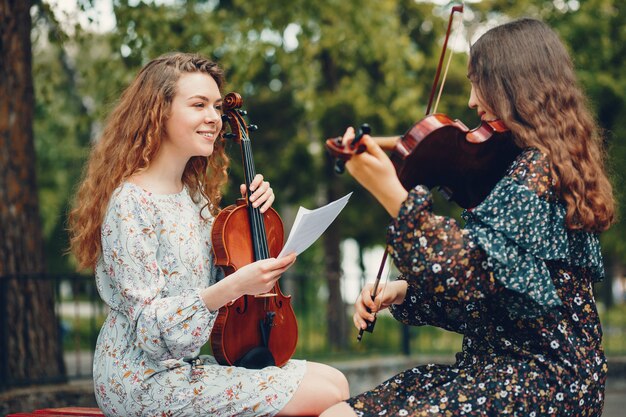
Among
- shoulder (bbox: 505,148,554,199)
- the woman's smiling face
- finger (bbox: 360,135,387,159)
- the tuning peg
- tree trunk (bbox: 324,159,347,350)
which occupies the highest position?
the woman's smiling face

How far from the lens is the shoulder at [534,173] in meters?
2.57

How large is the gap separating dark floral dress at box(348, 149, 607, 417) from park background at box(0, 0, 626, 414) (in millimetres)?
709

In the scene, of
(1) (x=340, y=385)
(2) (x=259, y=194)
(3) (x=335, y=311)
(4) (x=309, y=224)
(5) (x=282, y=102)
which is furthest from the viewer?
(5) (x=282, y=102)

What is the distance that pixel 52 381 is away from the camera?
667 cm

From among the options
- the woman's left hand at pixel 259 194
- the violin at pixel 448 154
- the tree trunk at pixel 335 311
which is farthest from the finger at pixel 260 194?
the tree trunk at pixel 335 311

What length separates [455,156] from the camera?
2678 millimetres

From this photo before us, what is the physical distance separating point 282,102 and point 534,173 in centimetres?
1098

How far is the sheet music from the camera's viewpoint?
2791 mm

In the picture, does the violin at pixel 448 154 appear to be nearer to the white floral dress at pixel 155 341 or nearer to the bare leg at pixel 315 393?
the bare leg at pixel 315 393

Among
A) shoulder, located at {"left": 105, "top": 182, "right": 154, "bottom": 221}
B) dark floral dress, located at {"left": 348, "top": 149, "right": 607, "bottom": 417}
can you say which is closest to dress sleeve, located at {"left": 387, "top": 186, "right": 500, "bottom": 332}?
dark floral dress, located at {"left": 348, "top": 149, "right": 607, "bottom": 417}

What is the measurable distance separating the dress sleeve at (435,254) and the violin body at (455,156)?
0.44ft

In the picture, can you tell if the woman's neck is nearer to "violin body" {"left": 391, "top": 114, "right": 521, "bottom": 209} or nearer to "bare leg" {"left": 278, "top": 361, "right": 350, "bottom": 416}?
"bare leg" {"left": 278, "top": 361, "right": 350, "bottom": 416}

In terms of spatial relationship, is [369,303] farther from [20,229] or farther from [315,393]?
[20,229]

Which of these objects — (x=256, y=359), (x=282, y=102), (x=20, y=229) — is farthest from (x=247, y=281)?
(x=282, y=102)
